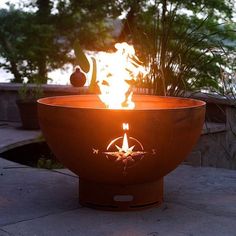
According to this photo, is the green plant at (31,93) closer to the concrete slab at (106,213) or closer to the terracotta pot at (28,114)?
the terracotta pot at (28,114)

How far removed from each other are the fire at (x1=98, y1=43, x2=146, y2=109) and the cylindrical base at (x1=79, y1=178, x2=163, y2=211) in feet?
1.73

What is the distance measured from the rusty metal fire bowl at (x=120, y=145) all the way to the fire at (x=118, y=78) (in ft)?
1.42

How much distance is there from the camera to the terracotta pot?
607cm

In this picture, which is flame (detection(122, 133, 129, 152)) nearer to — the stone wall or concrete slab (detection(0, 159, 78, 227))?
concrete slab (detection(0, 159, 78, 227))

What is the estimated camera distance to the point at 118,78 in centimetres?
311

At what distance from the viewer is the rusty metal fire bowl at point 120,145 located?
8.61 ft

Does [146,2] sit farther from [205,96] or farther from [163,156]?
[163,156]

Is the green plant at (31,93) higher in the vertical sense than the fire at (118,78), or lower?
lower

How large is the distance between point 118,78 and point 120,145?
60 cm

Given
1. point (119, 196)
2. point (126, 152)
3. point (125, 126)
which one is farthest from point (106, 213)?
point (125, 126)

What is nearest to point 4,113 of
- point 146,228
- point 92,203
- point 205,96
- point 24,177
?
point 205,96

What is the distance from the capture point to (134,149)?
267 centimetres

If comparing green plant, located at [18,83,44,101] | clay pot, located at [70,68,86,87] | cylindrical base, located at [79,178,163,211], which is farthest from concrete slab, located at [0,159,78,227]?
clay pot, located at [70,68,86,87]

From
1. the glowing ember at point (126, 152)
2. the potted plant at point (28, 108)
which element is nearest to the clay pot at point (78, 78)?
the potted plant at point (28, 108)
